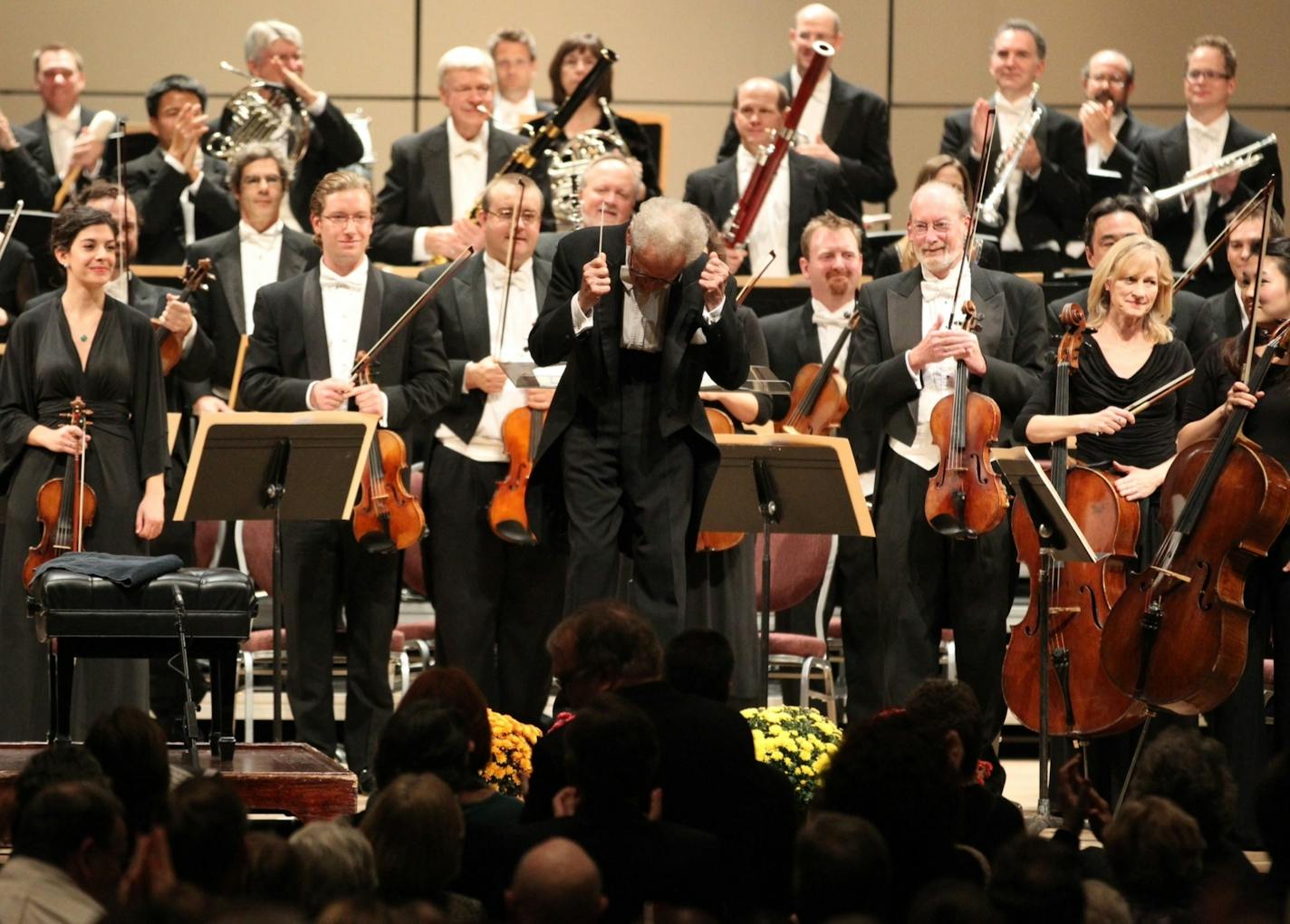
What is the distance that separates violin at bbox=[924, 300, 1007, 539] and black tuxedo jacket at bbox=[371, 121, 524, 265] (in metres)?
2.21

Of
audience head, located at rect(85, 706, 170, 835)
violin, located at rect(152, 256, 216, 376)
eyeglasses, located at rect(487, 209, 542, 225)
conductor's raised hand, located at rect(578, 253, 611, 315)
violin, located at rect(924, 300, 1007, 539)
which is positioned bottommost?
audience head, located at rect(85, 706, 170, 835)

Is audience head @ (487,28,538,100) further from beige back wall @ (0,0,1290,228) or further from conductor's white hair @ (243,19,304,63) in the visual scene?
beige back wall @ (0,0,1290,228)

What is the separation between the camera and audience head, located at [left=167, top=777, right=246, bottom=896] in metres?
2.81

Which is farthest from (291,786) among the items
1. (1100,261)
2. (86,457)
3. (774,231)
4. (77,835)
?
(774,231)

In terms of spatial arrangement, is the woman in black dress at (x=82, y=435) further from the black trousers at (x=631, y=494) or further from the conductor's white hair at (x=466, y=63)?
the conductor's white hair at (x=466, y=63)

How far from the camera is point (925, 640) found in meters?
5.36

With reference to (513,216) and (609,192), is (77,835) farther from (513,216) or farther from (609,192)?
(609,192)

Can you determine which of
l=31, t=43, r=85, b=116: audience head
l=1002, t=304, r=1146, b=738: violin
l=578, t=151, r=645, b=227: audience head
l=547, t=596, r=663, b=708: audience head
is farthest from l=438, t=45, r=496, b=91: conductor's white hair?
l=547, t=596, r=663, b=708: audience head

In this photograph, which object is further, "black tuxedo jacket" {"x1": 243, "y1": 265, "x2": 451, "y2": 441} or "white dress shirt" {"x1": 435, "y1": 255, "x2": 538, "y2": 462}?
"white dress shirt" {"x1": 435, "y1": 255, "x2": 538, "y2": 462}

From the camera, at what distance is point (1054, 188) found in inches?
277

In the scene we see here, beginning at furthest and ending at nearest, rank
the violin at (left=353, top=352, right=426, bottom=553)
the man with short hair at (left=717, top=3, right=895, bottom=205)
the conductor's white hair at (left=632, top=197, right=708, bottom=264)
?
the man with short hair at (left=717, top=3, right=895, bottom=205) < the violin at (left=353, top=352, right=426, bottom=553) < the conductor's white hair at (left=632, top=197, right=708, bottom=264)

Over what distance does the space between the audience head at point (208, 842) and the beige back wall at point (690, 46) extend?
6.93 metres

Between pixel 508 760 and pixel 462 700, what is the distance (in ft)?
3.14

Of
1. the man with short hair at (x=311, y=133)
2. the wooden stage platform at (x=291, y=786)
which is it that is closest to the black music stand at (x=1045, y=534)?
the wooden stage platform at (x=291, y=786)
